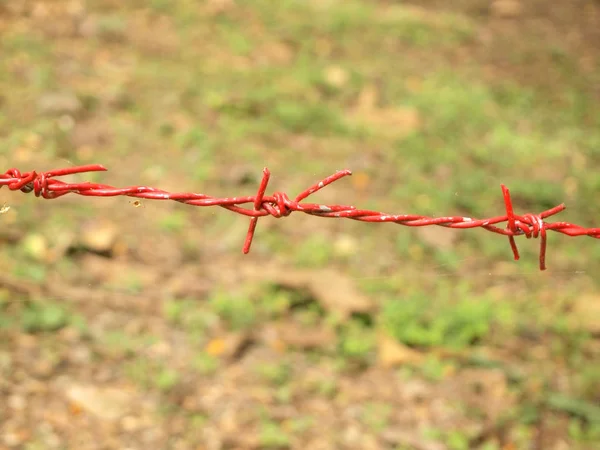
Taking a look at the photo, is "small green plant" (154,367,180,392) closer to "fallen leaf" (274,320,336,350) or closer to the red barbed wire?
"fallen leaf" (274,320,336,350)

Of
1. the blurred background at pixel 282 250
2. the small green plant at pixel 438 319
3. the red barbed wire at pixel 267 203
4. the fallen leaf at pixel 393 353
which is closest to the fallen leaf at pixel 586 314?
the blurred background at pixel 282 250

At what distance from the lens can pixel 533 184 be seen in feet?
15.3

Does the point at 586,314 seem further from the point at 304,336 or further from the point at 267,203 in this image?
the point at 267,203

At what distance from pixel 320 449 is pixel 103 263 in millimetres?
1453

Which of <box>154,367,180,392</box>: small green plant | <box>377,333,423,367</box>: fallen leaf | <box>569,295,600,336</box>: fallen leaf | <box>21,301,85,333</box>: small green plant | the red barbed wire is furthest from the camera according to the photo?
<box>569,295,600,336</box>: fallen leaf

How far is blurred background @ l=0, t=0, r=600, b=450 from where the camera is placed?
2756 mm

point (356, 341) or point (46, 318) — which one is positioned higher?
point (46, 318)

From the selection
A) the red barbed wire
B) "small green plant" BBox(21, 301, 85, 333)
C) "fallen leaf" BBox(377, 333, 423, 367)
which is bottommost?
"fallen leaf" BBox(377, 333, 423, 367)

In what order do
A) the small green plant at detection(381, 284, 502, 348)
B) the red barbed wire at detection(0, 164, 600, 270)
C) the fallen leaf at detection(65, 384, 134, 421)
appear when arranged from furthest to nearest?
the small green plant at detection(381, 284, 502, 348)
the fallen leaf at detection(65, 384, 134, 421)
the red barbed wire at detection(0, 164, 600, 270)

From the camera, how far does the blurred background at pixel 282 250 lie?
2.76 m

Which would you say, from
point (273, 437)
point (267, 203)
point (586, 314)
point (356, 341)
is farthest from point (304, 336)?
point (267, 203)

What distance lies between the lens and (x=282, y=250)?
374 cm

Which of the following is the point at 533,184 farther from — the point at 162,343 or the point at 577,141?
the point at 162,343

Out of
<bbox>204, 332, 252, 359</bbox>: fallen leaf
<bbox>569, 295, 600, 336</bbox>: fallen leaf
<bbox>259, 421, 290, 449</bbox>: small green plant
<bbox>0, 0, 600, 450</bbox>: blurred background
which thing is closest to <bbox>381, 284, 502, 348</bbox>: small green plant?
<bbox>0, 0, 600, 450</bbox>: blurred background
